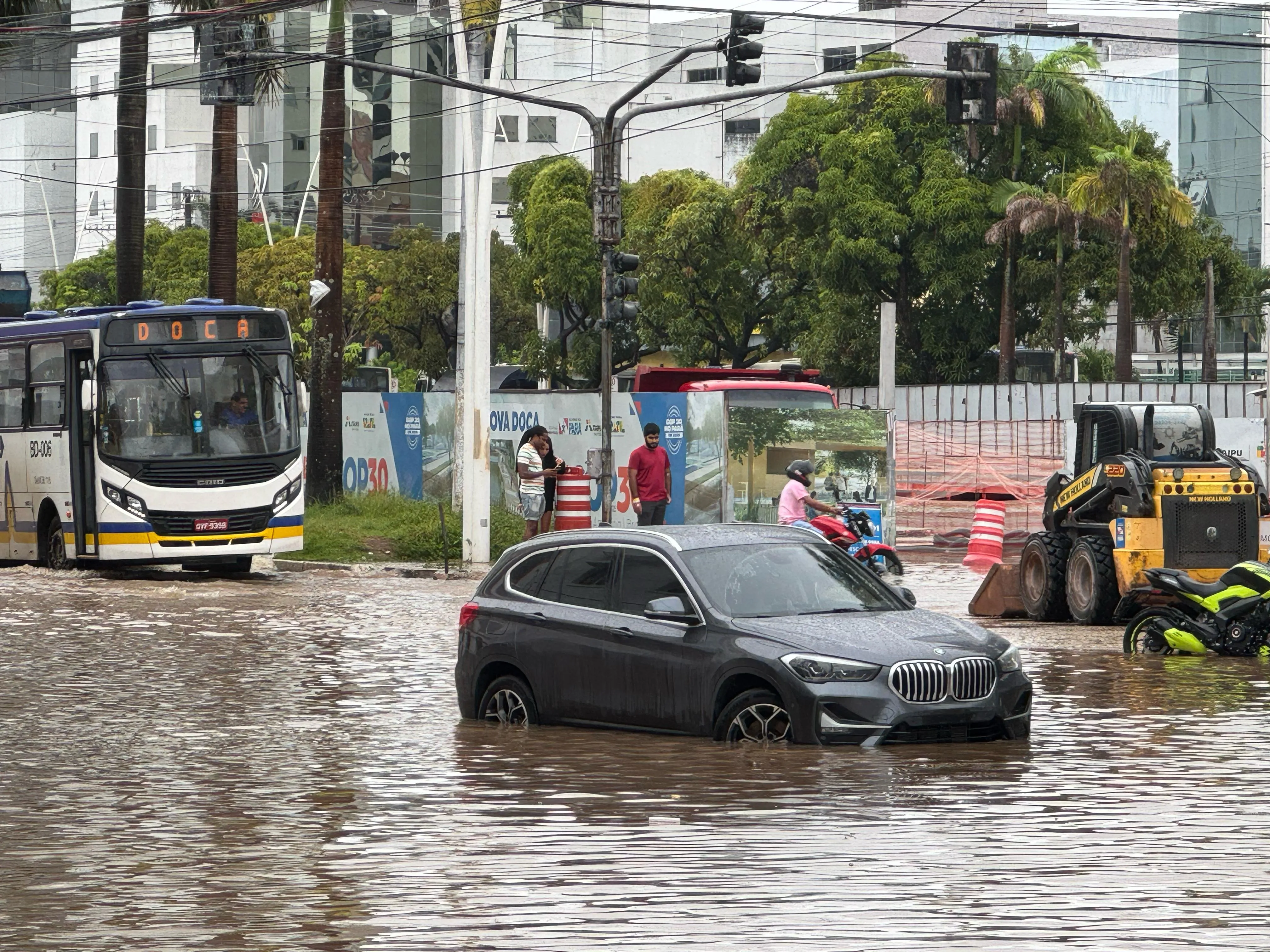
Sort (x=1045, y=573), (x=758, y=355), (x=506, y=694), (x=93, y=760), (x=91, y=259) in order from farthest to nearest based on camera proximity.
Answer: (x=91, y=259) → (x=758, y=355) → (x=1045, y=573) → (x=506, y=694) → (x=93, y=760)

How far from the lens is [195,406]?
28.4 metres

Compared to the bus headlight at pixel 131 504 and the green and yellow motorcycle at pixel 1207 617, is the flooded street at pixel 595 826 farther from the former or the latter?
the bus headlight at pixel 131 504

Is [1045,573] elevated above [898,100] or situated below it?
below

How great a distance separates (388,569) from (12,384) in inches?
236

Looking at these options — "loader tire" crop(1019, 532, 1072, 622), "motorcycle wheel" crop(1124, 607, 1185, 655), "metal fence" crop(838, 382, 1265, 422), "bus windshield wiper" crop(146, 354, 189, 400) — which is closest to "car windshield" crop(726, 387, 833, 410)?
"bus windshield wiper" crop(146, 354, 189, 400)

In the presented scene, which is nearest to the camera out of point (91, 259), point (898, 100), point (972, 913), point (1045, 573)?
point (972, 913)

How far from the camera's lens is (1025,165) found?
61844 millimetres

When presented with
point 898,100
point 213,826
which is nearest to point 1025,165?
point 898,100

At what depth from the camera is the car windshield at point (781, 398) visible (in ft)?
118

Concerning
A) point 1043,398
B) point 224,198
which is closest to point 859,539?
point 224,198

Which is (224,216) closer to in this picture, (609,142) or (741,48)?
(609,142)

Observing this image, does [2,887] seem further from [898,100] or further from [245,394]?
[898,100]

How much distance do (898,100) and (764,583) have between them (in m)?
49.5

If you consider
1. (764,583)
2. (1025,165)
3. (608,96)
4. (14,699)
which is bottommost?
(14,699)
